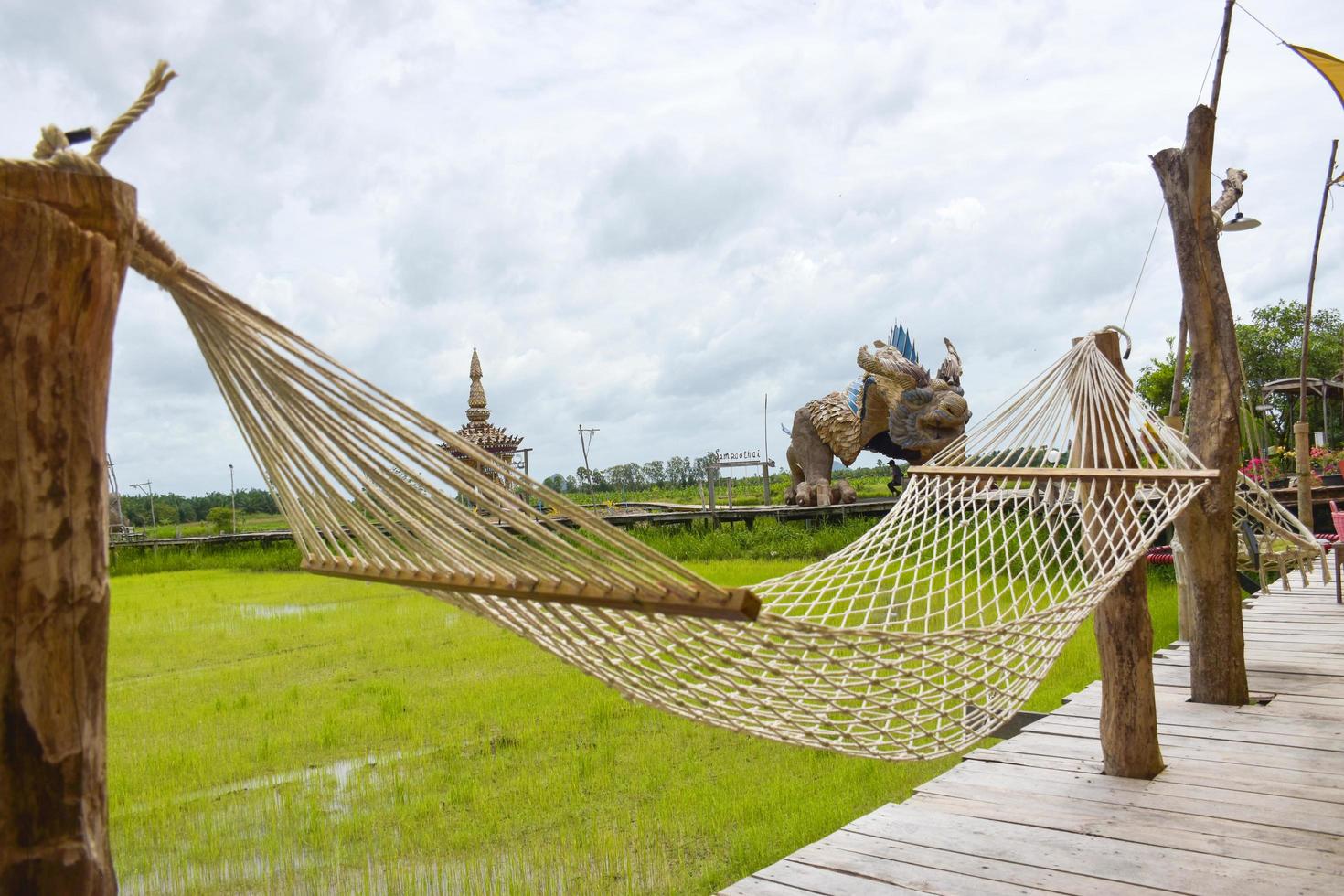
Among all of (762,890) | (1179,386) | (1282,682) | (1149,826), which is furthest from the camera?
(1179,386)

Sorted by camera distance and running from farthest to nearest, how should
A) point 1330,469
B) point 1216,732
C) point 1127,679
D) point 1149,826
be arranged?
point 1330,469
point 1216,732
point 1127,679
point 1149,826

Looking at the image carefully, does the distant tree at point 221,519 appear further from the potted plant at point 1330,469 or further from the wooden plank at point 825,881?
the wooden plank at point 825,881

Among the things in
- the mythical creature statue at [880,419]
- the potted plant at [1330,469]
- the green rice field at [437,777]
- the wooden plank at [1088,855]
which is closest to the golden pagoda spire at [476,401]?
the mythical creature statue at [880,419]

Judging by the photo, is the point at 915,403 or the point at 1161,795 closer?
the point at 1161,795

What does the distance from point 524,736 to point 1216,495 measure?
7.77ft

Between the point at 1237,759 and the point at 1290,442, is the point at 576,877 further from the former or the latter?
the point at 1290,442

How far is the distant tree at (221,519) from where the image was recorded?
42.1ft

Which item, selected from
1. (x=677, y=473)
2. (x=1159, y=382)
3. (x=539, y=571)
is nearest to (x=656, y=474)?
(x=677, y=473)

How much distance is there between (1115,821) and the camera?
2.03 metres

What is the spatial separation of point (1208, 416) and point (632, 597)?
251 centimetres

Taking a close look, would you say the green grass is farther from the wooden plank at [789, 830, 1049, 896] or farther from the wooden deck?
the wooden plank at [789, 830, 1049, 896]

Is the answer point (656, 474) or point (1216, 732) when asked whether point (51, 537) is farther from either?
point (656, 474)

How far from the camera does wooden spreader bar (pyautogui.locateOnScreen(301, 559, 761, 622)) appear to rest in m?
1.02

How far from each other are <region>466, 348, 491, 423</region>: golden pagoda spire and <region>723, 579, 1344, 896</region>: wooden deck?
32.0ft
